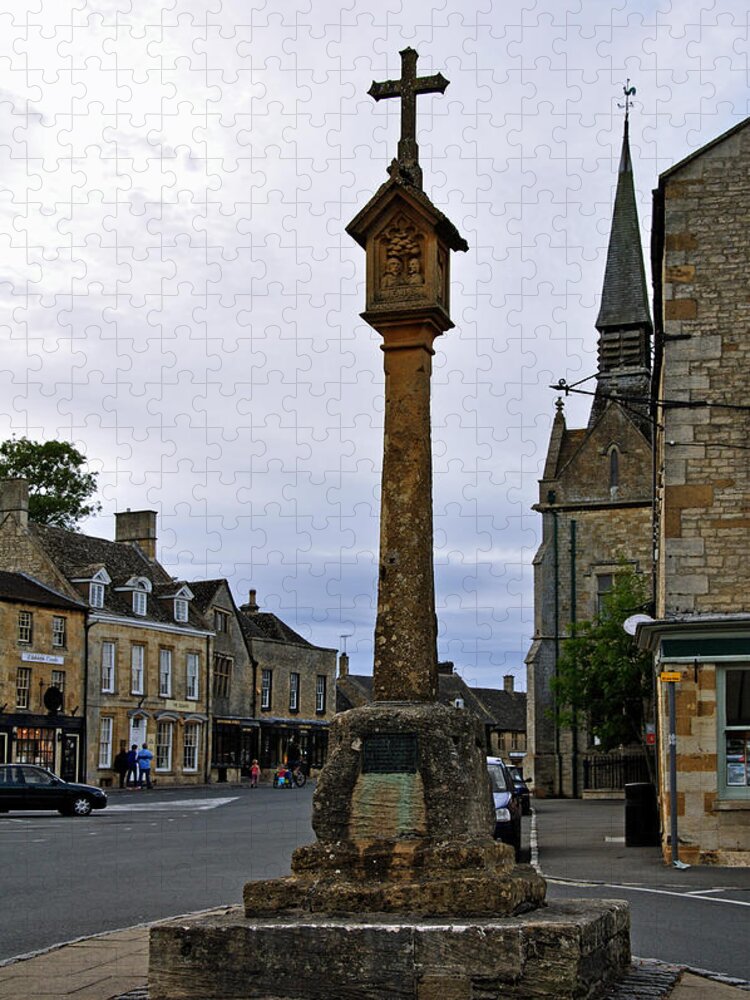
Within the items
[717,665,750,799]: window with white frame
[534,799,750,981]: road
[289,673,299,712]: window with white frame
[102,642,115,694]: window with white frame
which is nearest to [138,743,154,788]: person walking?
[102,642,115,694]: window with white frame

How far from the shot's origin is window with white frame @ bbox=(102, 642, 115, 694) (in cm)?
5294

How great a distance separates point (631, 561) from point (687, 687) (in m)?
26.8

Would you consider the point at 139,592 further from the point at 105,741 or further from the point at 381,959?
the point at 381,959

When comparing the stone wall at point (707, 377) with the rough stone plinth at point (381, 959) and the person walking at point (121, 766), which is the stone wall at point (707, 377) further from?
the person walking at point (121, 766)

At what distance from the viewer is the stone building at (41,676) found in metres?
47.3

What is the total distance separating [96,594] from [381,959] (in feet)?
152

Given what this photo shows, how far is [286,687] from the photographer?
69.4m

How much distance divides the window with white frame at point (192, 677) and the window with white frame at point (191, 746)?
→ 1.24 meters

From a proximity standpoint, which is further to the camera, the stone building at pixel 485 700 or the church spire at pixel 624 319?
the stone building at pixel 485 700

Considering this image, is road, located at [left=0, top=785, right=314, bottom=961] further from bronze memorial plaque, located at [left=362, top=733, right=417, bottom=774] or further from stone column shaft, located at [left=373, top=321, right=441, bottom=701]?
stone column shaft, located at [left=373, top=321, right=441, bottom=701]

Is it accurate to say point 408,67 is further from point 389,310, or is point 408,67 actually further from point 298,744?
point 298,744

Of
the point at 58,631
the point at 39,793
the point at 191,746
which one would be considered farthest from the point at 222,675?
the point at 39,793

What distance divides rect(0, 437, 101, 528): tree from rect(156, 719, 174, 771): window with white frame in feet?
36.6

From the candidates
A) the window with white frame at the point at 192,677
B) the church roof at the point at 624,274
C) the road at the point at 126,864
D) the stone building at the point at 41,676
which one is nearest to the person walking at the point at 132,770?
the stone building at the point at 41,676
